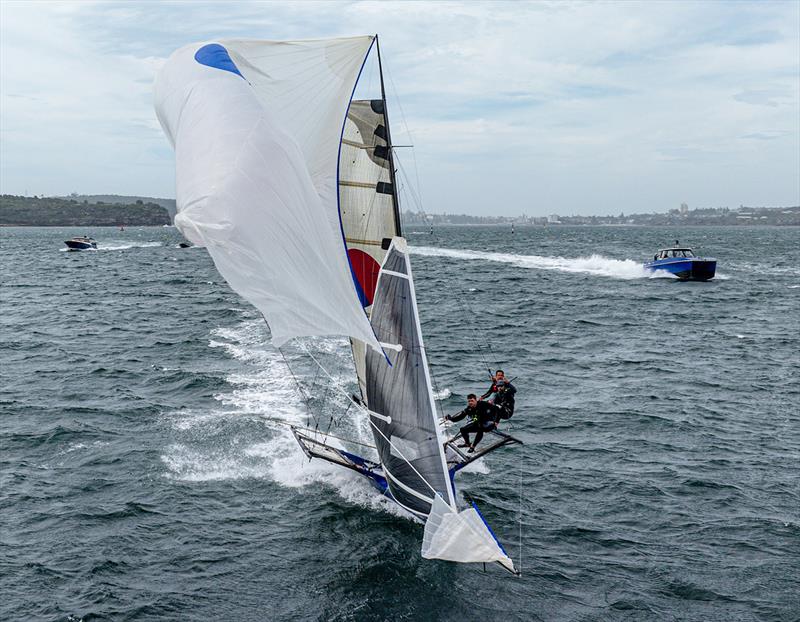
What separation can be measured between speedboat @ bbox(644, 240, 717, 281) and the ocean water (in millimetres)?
24542

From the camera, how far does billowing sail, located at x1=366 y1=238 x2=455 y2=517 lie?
16.6 m

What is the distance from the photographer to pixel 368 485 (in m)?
20.3

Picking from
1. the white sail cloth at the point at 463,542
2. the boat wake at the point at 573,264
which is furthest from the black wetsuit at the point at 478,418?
the boat wake at the point at 573,264

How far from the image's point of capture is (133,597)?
1494 cm

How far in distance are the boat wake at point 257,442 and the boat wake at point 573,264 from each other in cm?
5092

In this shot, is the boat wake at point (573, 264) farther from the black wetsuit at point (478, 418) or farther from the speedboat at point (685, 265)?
the black wetsuit at point (478, 418)

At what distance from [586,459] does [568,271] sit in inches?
2382

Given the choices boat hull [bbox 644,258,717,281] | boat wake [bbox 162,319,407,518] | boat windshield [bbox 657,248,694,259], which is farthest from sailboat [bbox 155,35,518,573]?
boat windshield [bbox 657,248,694,259]

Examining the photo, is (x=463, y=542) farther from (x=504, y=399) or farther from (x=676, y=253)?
(x=676, y=253)

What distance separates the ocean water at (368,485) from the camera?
15.2 metres

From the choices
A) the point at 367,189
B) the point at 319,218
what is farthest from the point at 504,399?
the point at 319,218

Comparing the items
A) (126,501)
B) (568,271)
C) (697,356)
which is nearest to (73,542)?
(126,501)

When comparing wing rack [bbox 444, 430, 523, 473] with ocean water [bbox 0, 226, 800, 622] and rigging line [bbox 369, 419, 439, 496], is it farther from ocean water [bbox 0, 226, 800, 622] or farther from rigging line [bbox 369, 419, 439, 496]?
ocean water [bbox 0, 226, 800, 622]

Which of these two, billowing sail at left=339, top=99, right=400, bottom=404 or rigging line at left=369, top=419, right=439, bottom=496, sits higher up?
billowing sail at left=339, top=99, right=400, bottom=404
